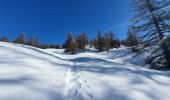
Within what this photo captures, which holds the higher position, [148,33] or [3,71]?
[148,33]

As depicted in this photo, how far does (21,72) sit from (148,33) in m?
15.9

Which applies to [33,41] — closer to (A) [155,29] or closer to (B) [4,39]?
(B) [4,39]

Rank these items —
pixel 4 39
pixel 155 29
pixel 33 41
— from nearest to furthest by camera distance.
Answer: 1. pixel 155 29
2. pixel 4 39
3. pixel 33 41

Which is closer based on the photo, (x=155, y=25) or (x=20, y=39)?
(x=155, y=25)

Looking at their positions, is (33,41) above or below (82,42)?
above

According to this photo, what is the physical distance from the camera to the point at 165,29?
19.1 m

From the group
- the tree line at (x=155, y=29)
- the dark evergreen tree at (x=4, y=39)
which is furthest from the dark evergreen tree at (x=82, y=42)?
the tree line at (x=155, y=29)

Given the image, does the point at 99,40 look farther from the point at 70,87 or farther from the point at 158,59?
the point at 70,87

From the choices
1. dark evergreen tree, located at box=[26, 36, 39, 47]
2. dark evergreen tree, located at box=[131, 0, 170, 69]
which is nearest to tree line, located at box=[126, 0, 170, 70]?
dark evergreen tree, located at box=[131, 0, 170, 69]

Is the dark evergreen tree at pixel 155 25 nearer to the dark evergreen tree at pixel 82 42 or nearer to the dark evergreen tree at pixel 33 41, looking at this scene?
the dark evergreen tree at pixel 82 42

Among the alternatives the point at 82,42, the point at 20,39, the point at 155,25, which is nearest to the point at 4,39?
the point at 20,39

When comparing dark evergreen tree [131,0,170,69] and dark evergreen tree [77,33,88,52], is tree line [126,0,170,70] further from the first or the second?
dark evergreen tree [77,33,88,52]

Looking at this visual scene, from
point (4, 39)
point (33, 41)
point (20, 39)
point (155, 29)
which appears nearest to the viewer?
point (155, 29)

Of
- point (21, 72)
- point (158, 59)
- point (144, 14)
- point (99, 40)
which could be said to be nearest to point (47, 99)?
point (21, 72)
